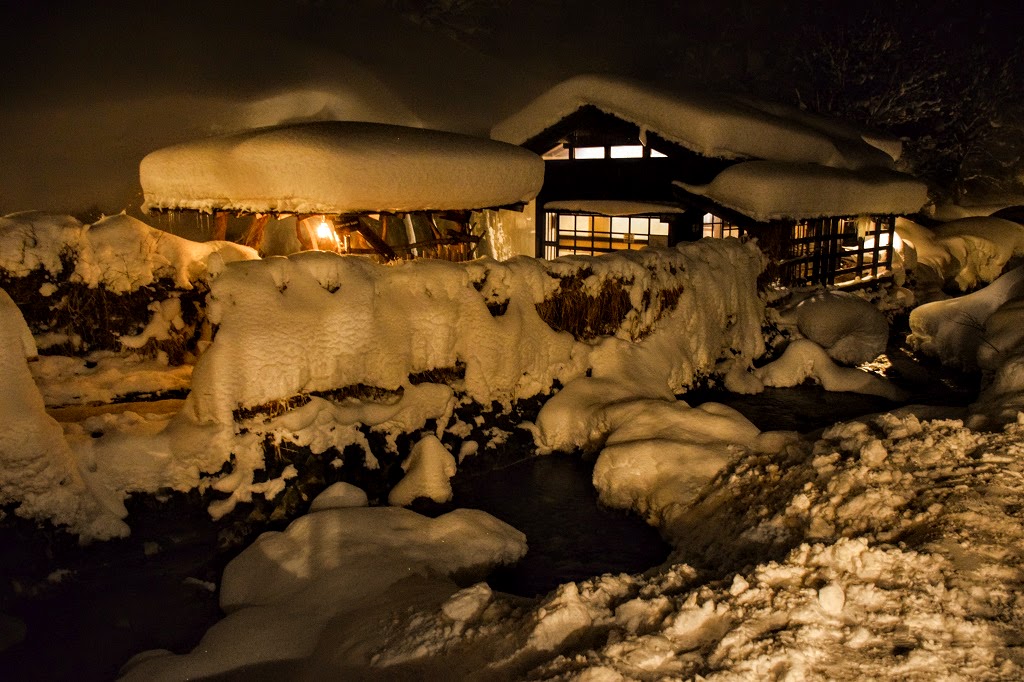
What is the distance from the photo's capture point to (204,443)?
22.6ft

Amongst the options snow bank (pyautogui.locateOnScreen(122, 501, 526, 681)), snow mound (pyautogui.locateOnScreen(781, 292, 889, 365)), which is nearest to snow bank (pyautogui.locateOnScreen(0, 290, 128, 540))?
snow bank (pyautogui.locateOnScreen(122, 501, 526, 681))

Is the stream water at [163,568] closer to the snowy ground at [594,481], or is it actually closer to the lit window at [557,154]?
the snowy ground at [594,481]

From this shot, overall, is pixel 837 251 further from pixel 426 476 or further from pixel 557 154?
pixel 426 476

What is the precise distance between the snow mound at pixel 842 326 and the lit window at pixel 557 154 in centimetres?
616

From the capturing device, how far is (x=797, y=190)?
520 inches

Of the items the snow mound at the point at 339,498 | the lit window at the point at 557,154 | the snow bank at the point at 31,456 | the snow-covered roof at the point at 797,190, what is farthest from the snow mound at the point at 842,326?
the snow bank at the point at 31,456

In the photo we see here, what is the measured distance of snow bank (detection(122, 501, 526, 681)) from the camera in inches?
189

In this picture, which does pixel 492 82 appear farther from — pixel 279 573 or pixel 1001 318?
pixel 279 573

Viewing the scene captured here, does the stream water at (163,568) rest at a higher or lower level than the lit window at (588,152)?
lower

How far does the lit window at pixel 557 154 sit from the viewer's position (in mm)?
16359

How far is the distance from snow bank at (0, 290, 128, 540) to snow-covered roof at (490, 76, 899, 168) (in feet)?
37.2

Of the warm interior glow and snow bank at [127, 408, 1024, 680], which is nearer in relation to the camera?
snow bank at [127, 408, 1024, 680]

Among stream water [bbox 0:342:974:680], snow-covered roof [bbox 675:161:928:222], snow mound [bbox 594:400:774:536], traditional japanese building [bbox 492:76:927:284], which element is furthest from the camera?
traditional japanese building [bbox 492:76:927:284]

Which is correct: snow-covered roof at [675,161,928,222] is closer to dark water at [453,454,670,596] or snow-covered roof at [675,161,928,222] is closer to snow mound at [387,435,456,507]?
dark water at [453,454,670,596]
